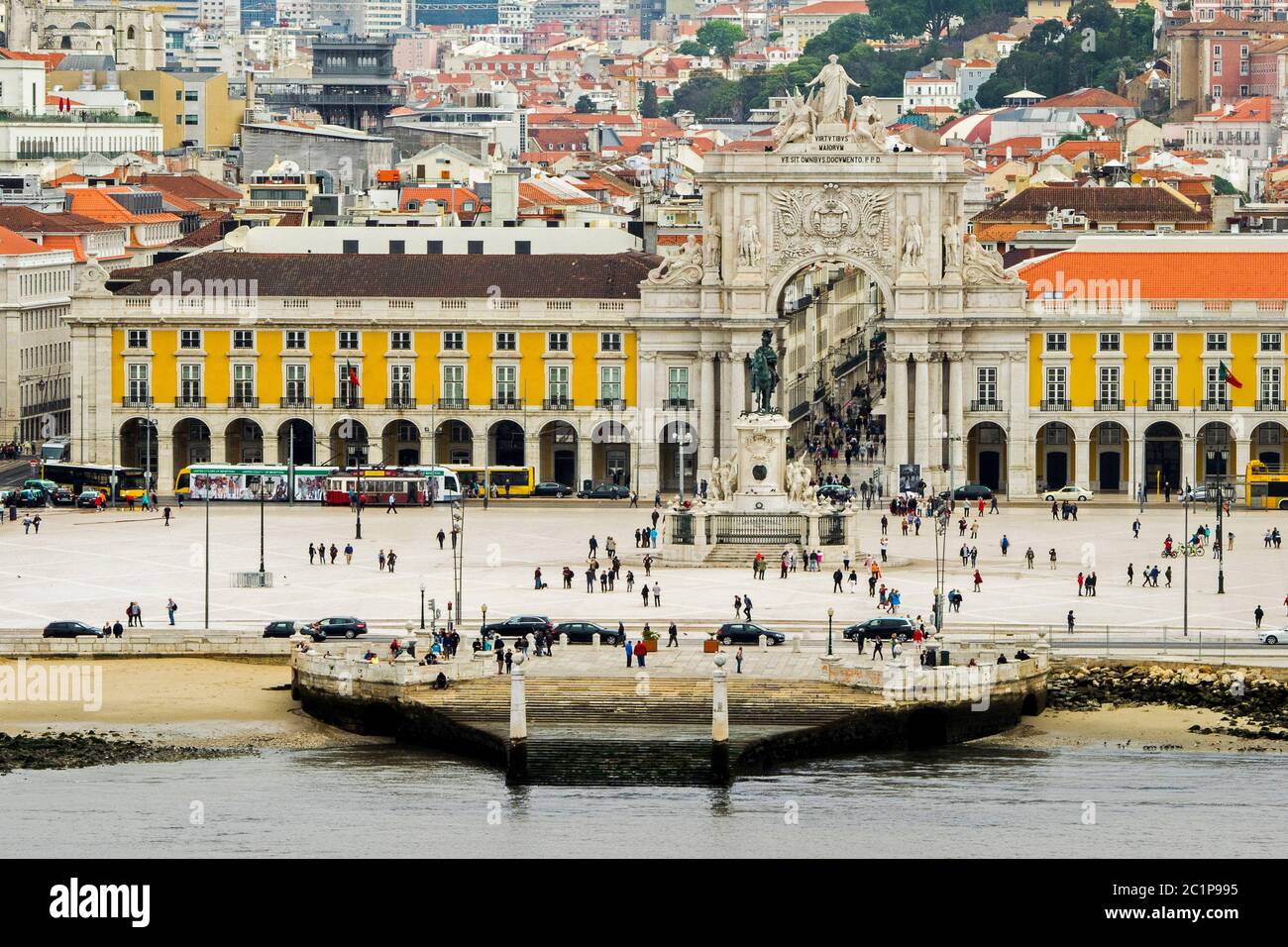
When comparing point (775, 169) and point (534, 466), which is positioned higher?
point (775, 169)

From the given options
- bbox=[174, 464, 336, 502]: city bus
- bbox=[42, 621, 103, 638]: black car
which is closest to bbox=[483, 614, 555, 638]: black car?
bbox=[42, 621, 103, 638]: black car

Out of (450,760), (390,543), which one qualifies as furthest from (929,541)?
(450,760)

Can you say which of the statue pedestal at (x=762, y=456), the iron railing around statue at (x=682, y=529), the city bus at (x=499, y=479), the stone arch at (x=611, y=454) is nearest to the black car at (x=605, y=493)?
the city bus at (x=499, y=479)

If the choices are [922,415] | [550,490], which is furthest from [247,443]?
[922,415]

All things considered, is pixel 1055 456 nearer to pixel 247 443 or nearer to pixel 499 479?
pixel 499 479
